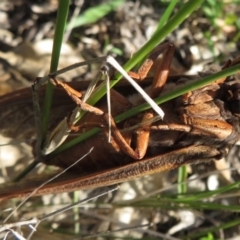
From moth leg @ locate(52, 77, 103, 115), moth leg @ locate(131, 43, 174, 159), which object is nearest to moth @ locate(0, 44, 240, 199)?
moth leg @ locate(131, 43, 174, 159)

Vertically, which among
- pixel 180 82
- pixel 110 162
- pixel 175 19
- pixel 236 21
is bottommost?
pixel 175 19

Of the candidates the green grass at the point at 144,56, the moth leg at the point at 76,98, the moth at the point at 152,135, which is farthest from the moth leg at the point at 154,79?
the moth leg at the point at 76,98

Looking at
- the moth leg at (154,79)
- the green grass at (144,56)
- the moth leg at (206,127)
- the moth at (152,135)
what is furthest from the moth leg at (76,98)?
the moth leg at (206,127)

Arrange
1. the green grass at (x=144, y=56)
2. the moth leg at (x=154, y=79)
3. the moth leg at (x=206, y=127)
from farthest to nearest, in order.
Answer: the moth leg at (x=206, y=127) → the moth leg at (x=154, y=79) → the green grass at (x=144, y=56)

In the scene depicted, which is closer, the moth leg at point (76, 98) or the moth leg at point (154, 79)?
the moth leg at point (76, 98)

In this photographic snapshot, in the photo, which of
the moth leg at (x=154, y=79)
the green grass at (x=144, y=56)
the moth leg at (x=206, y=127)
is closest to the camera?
the green grass at (x=144, y=56)

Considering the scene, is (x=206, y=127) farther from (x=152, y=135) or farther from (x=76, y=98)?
(x=76, y=98)

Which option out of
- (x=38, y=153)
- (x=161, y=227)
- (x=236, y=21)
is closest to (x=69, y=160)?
(x=38, y=153)

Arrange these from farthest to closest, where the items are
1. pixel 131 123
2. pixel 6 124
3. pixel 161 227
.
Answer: pixel 161 227, pixel 6 124, pixel 131 123

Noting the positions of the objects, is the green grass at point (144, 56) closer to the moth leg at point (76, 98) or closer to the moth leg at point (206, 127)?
the moth leg at point (76, 98)

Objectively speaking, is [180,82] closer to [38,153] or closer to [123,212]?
[38,153]
